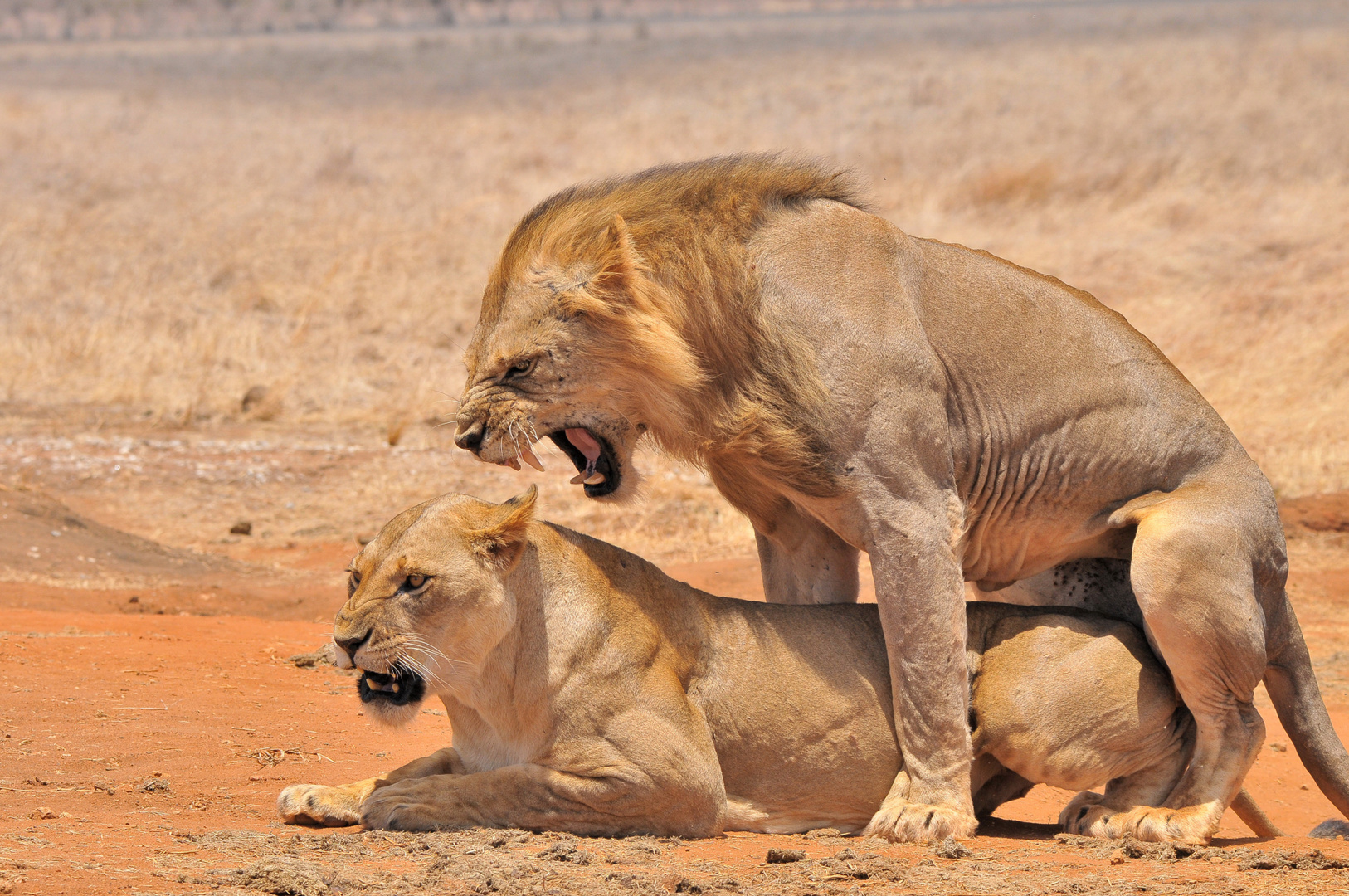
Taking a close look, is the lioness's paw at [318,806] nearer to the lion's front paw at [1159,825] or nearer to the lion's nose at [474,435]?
the lion's nose at [474,435]

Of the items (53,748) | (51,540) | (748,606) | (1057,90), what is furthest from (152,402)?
(1057,90)

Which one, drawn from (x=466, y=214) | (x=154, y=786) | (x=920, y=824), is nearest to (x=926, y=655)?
(x=920, y=824)

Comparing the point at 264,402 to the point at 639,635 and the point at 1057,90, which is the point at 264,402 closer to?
the point at 639,635

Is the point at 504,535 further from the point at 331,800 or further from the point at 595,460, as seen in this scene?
the point at 331,800

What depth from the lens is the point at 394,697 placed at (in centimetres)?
507

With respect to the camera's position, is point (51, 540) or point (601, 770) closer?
point (601, 770)

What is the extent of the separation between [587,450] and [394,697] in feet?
4.07

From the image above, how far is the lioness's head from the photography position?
16.4 feet

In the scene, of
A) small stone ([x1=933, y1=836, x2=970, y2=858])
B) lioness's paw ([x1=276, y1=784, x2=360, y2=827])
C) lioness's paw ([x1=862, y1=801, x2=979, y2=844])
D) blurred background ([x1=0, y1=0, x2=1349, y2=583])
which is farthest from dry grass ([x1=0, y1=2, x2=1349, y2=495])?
small stone ([x1=933, y1=836, x2=970, y2=858])

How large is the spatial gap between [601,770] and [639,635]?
519 millimetres

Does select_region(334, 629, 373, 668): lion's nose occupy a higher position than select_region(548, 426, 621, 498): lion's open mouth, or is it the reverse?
select_region(548, 426, 621, 498): lion's open mouth

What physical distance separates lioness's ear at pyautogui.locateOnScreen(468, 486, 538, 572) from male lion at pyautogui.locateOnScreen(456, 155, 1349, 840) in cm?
40

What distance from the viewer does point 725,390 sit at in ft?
18.7

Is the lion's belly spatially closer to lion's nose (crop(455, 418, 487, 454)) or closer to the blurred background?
the blurred background
